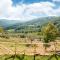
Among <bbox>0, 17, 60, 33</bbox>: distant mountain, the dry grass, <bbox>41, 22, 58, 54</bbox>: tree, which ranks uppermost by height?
<bbox>0, 17, 60, 33</bbox>: distant mountain

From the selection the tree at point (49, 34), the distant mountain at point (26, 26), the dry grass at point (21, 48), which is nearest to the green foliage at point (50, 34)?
the tree at point (49, 34)

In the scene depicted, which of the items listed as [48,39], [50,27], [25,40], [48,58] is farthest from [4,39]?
[48,58]

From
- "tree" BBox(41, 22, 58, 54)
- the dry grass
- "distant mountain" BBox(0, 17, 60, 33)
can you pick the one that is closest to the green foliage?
"tree" BBox(41, 22, 58, 54)

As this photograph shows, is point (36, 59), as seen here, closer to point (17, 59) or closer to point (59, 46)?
point (17, 59)

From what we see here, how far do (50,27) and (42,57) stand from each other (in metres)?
21.8

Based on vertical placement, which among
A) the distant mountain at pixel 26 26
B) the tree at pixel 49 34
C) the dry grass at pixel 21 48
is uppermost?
the distant mountain at pixel 26 26

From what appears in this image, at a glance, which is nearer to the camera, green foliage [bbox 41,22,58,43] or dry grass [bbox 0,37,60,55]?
dry grass [bbox 0,37,60,55]

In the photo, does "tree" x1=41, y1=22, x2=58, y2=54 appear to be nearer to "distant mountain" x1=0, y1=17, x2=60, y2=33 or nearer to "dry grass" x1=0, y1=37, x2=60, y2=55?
"dry grass" x1=0, y1=37, x2=60, y2=55

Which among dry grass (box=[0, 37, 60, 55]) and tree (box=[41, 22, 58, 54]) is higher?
tree (box=[41, 22, 58, 54])

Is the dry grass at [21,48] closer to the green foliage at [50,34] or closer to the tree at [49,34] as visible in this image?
the tree at [49,34]

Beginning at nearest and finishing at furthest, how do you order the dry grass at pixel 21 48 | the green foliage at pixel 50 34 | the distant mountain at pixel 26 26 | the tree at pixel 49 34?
the dry grass at pixel 21 48
the tree at pixel 49 34
the green foliage at pixel 50 34
the distant mountain at pixel 26 26

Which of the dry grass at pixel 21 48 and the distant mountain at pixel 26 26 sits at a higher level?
the distant mountain at pixel 26 26

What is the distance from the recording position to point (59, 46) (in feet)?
78.7

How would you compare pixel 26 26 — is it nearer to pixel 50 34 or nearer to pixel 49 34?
pixel 50 34
